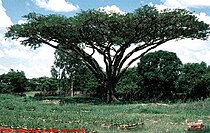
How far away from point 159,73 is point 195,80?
6.29 meters

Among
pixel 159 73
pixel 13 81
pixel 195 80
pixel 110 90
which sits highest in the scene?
pixel 13 81

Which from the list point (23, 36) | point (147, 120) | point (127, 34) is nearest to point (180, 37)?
point (127, 34)

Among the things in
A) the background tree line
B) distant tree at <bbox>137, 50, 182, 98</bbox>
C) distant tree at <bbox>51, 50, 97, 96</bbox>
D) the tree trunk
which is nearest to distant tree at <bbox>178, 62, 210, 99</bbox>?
the background tree line

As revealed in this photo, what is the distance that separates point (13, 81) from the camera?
86688mm

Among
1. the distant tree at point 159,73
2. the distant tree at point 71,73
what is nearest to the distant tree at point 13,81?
the distant tree at point 71,73

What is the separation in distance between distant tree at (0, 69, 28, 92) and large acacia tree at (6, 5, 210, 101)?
32.4 m

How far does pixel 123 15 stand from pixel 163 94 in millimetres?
15851

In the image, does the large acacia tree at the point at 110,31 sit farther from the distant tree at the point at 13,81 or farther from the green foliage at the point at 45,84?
the green foliage at the point at 45,84

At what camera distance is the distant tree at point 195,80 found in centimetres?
4956

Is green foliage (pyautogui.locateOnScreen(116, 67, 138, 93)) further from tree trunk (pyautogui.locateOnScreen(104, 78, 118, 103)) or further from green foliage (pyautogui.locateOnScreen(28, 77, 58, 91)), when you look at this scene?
green foliage (pyautogui.locateOnScreen(28, 77, 58, 91))

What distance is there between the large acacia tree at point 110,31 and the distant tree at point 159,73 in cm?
412

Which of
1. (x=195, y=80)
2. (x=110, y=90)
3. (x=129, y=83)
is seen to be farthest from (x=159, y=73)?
(x=129, y=83)

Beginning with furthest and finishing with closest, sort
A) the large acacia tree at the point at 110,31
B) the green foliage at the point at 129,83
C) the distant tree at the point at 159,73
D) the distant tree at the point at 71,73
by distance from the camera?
the distant tree at the point at 71,73
the green foliage at the point at 129,83
the distant tree at the point at 159,73
the large acacia tree at the point at 110,31

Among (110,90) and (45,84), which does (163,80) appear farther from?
(45,84)
